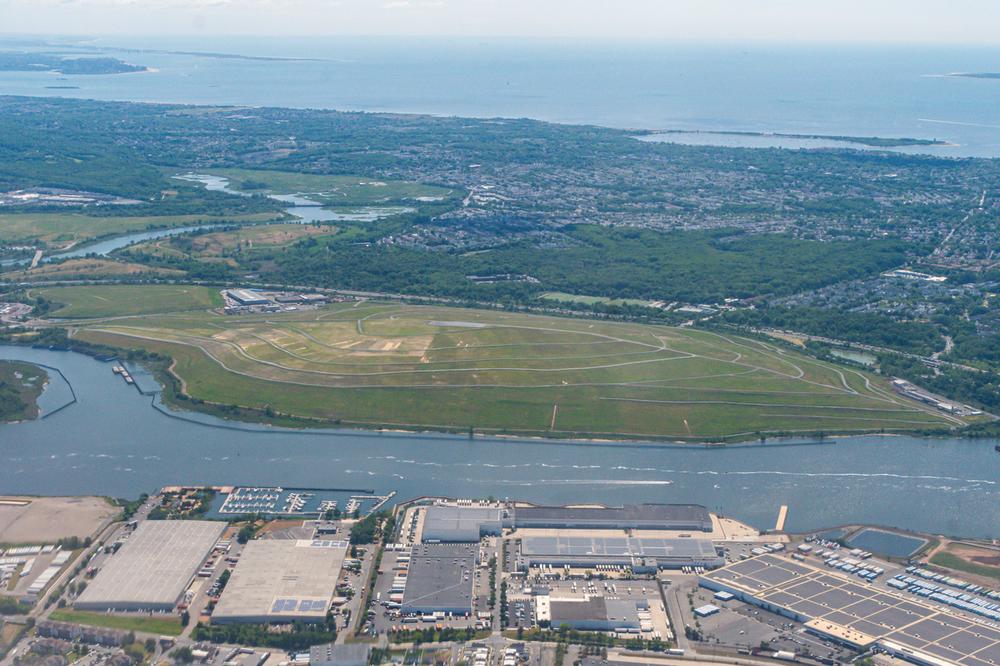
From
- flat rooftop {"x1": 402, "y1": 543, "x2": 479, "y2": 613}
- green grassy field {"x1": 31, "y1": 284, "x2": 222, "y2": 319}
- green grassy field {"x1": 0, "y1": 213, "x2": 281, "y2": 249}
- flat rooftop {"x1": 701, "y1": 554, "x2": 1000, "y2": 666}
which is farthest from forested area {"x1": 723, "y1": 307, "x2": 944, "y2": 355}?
green grassy field {"x1": 0, "y1": 213, "x2": 281, "y2": 249}

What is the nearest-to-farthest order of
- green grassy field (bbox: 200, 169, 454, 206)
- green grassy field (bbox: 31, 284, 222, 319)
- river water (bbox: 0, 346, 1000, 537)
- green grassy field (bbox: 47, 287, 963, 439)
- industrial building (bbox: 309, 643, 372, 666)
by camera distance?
1. industrial building (bbox: 309, 643, 372, 666)
2. river water (bbox: 0, 346, 1000, 537)
3. green grassy field (bbox: 47, 287, 963, 439)
4. green grassy field (bbox: 31, 284, 222, 319)
5. green grassy field (bbox: 200, 169, 454, 206)

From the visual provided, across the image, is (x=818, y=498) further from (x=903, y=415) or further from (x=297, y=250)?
(x=297, y=250)

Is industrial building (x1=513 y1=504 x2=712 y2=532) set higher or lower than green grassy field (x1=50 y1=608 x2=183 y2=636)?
higher

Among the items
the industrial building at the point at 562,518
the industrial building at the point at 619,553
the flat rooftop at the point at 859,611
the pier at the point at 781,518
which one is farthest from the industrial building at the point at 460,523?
the pier at the point at 781,518

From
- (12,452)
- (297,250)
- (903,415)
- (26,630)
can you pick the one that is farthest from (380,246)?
(26,630)

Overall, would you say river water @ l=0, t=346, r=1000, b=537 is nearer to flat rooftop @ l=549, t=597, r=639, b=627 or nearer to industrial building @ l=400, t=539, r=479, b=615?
industrial building @ l=400, t=539, r=479, b=615

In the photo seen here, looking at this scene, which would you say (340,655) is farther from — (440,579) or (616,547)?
(616,547)
